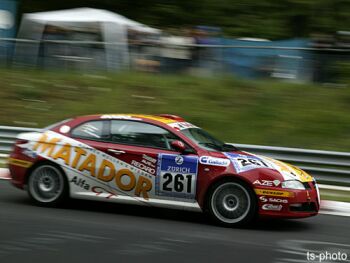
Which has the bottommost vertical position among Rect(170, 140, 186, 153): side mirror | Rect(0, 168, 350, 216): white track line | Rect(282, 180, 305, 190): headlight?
Rect(0, 168, 350, 216): white track line

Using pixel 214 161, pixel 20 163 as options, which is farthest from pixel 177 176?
pixel 20 163

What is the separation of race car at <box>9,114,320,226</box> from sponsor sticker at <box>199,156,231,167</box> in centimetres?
1

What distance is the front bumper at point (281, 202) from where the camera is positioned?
763cm

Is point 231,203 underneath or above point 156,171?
underneath

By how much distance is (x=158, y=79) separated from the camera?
1548 cm

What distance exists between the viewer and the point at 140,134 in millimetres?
8375

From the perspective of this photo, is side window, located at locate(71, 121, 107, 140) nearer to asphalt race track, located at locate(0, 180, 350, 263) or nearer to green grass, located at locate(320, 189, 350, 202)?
asphalt race track, located at locate(0, 180, 350, 263)

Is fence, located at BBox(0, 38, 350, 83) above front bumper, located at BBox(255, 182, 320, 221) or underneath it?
above

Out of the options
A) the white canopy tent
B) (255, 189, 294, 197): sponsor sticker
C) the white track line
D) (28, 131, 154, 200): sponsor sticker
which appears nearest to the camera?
(255, 189, 294, 197): sponsor sticker

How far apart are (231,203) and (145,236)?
1.31 m

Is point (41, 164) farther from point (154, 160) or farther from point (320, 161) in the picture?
point (320, 161)

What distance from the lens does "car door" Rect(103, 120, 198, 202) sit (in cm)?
797

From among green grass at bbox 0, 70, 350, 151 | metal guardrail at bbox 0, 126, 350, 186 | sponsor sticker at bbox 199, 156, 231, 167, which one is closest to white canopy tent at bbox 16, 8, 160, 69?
green grass at bbox 0, 70, 350, 151

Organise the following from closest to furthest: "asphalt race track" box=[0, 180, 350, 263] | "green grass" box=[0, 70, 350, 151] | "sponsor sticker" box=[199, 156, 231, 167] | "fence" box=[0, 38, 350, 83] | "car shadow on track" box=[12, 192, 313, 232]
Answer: "asphalt race track" box=[0, 180, 350, 263] < "sponsor sticker" box=[199, 156, 231, 167] < "car shadow on track" box=[12, 192, 313, 232] < "green grass" box=[0, 70, 350, 151] < "fence" box=[0, 38, 350, 83]
